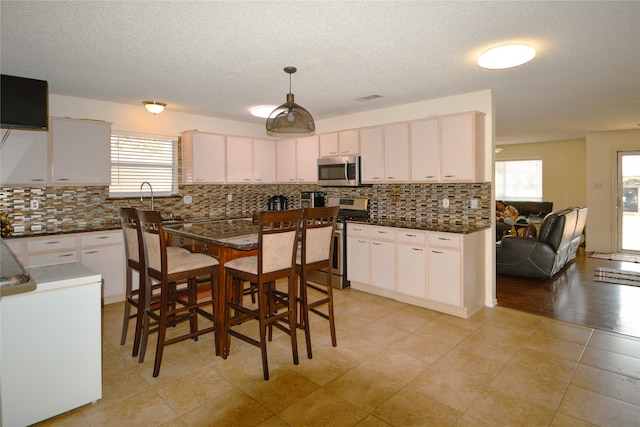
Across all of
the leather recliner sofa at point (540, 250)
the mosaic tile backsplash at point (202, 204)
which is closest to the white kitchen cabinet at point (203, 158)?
the mosaic tile backsplash at point (202, 204)

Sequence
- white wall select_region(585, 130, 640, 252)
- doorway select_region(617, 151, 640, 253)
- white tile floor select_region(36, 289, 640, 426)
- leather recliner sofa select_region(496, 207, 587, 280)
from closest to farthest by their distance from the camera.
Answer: white tile floor select_region(36, 289, 640, 426) < leather recliner sofa select_region(496, 207, 587, 280) < doorway select_region(617, 151, 640, 253) < white wall select_region(585, 130, 640, 252)

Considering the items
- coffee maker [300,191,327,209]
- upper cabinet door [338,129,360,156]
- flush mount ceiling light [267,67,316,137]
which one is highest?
upper cabinet door [338,129,360,156]

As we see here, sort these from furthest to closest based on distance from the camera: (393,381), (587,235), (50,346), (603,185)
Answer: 1. (587,235)
2. (603,185)
3. (393,381)
4. (50,346)

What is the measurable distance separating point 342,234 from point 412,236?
103cm

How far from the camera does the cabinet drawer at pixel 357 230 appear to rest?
455 cm

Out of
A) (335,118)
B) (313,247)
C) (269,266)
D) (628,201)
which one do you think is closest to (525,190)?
(628,201)

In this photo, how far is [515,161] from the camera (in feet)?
31.7

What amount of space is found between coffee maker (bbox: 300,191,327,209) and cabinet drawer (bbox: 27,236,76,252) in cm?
314

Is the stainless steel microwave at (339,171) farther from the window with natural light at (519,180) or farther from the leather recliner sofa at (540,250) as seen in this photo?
the window with natural light at (519,180)

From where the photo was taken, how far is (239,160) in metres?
5.48

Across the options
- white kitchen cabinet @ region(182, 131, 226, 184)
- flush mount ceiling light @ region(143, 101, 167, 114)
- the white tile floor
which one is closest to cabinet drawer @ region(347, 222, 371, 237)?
the white tile floor

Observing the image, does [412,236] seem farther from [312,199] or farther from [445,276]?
[312,199]

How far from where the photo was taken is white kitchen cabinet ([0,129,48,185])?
11.8 feet

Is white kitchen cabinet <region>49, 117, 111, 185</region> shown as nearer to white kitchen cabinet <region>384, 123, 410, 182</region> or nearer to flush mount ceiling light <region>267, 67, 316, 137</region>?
flush mount ceiling light <region>267, 67, 316, 137</region>
